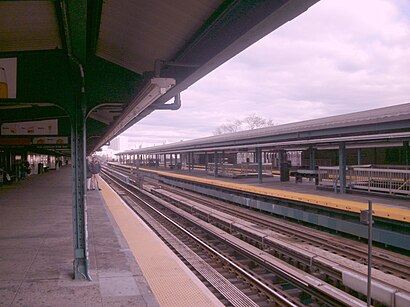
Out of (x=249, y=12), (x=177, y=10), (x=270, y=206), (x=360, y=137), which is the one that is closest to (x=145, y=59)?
(x=177, y=10)

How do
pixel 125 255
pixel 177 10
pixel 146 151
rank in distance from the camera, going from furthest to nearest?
pixel 146 151, pixel 125 255, pixel 177 10

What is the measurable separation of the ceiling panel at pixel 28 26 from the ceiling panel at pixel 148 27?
2.08ft

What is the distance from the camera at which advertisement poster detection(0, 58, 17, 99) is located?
19.3 feet

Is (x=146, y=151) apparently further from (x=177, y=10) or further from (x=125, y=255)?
(x=177, y=10)

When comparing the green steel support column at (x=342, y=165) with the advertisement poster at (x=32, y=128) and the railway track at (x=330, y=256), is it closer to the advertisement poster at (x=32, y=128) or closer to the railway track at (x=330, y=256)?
the railway track at (x=330, y=256)

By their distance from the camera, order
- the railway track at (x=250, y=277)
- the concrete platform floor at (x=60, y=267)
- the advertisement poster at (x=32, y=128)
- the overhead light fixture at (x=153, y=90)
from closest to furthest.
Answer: the overhead light fixture at (x=153, y=90) → the concrete platform floor at (x=60, y=267) → the railway track at (x=250, y=277) → the advertisement poster at (x=32, y=128)

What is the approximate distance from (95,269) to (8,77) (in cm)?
342

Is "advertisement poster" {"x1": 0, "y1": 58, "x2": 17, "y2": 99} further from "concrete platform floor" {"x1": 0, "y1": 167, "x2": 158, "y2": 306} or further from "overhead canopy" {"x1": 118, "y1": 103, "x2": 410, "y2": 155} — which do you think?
"overhead canopy" {"x1": 118, "y1": 103, "x2": 410, "y2": 155}

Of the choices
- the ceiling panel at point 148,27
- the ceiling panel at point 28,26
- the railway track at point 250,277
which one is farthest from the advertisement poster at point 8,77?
the railway track at point 250,277

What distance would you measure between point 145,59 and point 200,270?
15.4 feet

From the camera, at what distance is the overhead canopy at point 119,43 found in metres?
3.56

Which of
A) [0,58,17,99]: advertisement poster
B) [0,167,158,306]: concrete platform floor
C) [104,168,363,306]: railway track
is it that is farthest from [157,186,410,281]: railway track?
[0,58,17,99]: advertisement poster

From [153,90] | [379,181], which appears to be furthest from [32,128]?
[379,181]

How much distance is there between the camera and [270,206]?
47.5 feet
